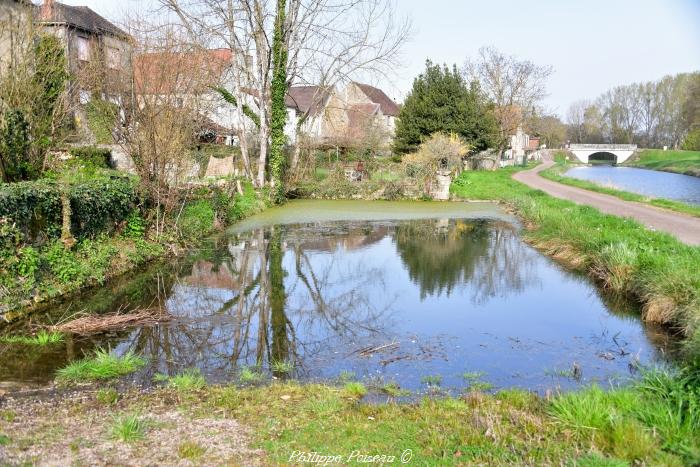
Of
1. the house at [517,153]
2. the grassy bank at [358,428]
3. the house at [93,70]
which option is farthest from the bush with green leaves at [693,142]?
the grassy bank at [358,428]

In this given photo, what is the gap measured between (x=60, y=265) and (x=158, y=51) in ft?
23.9

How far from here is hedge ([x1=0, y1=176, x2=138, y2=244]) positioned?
911 centimetres

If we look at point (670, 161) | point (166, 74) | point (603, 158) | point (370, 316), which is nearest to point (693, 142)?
point (670, 161)

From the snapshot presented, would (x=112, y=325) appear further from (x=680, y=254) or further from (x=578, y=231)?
(x=578, y=231)

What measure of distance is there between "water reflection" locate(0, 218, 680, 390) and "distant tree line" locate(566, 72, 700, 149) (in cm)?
8906

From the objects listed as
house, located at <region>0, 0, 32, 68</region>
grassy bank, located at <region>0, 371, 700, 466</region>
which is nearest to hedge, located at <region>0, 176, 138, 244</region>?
house, located at <region>0, 0, 32, 68</region>

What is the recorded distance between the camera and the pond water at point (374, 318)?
23.0 ft

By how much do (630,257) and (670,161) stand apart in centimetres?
6735

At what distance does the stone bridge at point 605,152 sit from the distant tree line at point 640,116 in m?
7.86

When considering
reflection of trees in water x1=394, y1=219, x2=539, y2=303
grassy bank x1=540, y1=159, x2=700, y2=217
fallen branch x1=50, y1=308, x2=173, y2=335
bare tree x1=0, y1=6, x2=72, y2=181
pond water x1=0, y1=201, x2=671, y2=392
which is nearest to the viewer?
pond water x1=0, y1=201, x2=671, y2=392

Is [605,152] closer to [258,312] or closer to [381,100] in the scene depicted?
[381,100]

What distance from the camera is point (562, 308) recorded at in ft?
32.7

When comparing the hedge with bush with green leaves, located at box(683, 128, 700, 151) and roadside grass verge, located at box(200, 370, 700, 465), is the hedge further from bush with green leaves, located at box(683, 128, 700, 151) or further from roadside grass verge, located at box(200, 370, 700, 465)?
bush with green leaves, located at box(683, 128, 700, 151)

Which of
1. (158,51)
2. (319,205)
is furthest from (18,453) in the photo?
(319,205)
